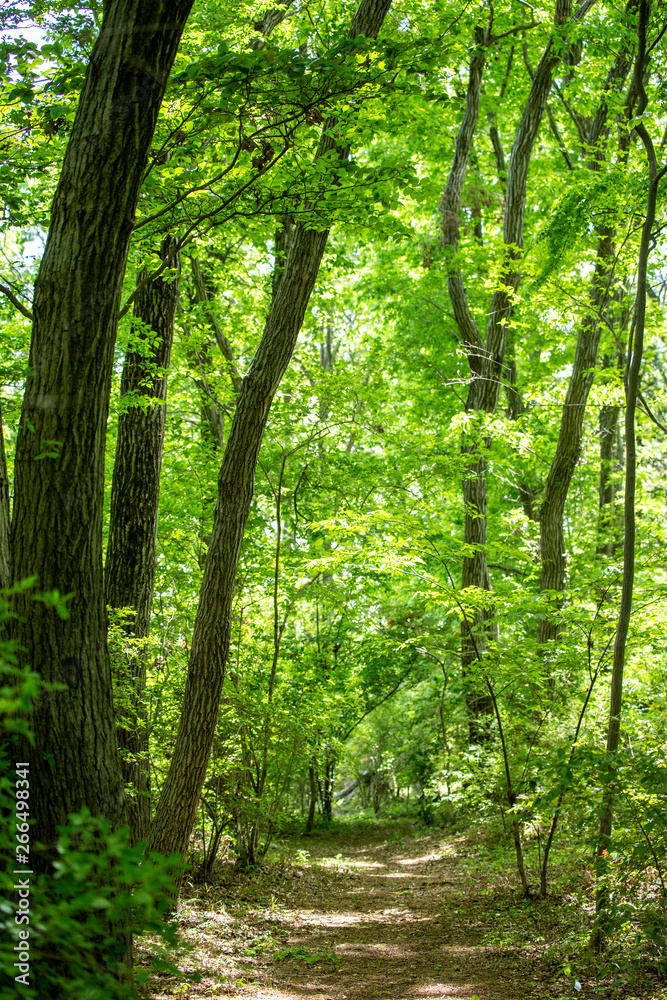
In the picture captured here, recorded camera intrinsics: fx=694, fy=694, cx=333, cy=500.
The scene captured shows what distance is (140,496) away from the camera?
244 inches

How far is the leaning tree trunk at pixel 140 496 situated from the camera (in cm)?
561

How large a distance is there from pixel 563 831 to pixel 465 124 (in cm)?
882

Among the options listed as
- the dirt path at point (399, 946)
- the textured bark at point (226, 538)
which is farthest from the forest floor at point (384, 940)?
the textured bark at point (226, 538)

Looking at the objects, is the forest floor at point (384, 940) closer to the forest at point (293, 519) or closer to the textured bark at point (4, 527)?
the forest at point (293, 519)

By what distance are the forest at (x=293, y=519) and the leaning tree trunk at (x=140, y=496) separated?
0.11ft

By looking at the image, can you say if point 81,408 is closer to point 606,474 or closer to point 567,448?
point 567,448

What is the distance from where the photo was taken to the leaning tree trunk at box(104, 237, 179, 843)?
5.61m

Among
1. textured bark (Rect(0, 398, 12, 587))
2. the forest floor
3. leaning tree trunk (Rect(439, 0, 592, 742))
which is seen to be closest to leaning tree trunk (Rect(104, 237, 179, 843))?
the forest floor

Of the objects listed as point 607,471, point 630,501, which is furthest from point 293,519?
point 630,501

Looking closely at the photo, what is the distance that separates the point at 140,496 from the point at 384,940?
4.48m

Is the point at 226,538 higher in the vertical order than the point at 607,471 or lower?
lower

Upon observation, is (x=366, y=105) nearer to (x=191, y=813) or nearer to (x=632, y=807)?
(x=632, y=807)

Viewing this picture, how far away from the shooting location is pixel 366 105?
4461mm

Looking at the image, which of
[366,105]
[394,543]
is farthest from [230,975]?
[366,105]
